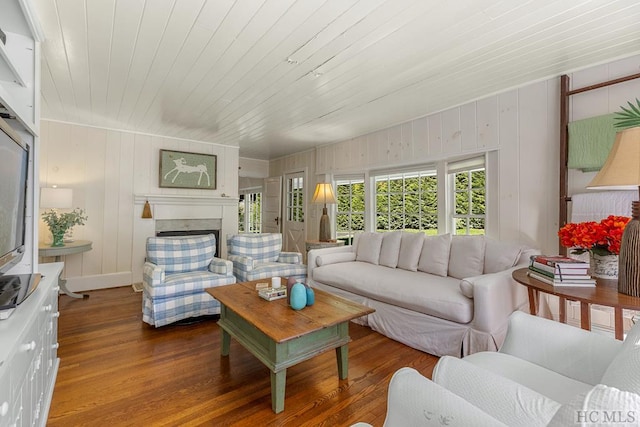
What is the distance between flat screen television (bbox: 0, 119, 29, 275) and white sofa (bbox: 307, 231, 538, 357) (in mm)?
2382

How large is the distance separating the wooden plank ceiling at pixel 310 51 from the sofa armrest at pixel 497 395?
1.76 meters

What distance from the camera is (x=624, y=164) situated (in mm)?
1378

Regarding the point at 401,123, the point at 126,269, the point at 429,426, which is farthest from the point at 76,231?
the point at 429,426

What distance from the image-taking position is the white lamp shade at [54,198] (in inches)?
131

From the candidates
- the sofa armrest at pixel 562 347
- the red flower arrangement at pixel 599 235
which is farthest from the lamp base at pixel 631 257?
the sofa armrest at pixel 562 347

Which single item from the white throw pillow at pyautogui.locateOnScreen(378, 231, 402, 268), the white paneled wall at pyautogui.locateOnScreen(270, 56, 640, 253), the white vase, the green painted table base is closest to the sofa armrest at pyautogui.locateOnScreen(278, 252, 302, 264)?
the white throw pillow at pyautogui.locateOnScreen(378, 231, 402, 268)

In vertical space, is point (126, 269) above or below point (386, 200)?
below

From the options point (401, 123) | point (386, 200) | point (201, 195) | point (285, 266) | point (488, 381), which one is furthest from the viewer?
point (201, 195)

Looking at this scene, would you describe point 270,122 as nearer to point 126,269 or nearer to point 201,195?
point 201,195

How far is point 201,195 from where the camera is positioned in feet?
16.3

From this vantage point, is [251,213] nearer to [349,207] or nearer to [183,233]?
[183,233]

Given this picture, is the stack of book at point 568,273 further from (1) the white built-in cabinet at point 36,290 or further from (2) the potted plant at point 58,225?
(2) the potted plant at point 58,225

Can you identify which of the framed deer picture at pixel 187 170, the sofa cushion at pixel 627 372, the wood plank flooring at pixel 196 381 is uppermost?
the framed deer picture at pixel 187 170

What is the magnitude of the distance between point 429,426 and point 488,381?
0.26 meters
